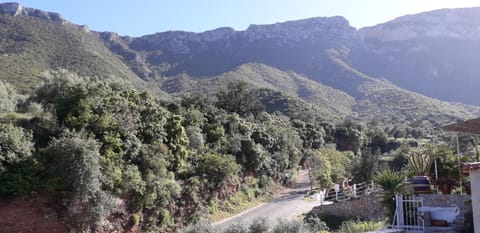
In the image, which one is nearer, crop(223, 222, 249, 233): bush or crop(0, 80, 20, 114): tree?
crop(223, 222, 249, 233): bush

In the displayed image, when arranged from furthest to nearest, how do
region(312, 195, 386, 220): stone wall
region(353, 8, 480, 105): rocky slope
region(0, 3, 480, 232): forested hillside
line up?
region(353, 8, 480, 105): rocky slope, region(312, 195, 386, 220): stone wall, region(0, 3, 480, 232): forested hillside

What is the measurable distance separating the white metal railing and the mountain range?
33316mm

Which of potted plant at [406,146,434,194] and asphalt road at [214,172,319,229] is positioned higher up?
potted plant at [406,146,434,194]

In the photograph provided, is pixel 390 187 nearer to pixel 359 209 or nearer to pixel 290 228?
pixel 290 228

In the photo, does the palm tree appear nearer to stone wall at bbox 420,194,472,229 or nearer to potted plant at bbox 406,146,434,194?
potted plant at bbox 406,146,434,194

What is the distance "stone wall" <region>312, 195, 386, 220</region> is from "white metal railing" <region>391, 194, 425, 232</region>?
27.7ft

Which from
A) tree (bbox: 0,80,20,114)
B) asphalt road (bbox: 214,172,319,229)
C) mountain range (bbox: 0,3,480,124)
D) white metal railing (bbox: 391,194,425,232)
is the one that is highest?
mountain range (bbox: 0,3,480,124)

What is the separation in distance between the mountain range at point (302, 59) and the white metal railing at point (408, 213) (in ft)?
109

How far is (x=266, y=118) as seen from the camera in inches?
1702

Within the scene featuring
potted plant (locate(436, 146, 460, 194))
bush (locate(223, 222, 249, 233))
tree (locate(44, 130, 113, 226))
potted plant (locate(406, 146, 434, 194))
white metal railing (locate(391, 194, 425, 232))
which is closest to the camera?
white metal railing (locate(391, 194, 425, 232))

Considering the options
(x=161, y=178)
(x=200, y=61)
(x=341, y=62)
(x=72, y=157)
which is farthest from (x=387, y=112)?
(x=72, y=157)

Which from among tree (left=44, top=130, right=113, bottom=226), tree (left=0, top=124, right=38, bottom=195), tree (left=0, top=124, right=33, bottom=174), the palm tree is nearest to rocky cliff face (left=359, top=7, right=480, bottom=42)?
the palm tree

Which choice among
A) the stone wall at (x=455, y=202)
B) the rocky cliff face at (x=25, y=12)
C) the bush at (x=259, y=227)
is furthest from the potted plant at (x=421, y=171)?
the rocky cliff face at (x=25, y=12)

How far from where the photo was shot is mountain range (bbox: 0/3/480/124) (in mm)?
59031
